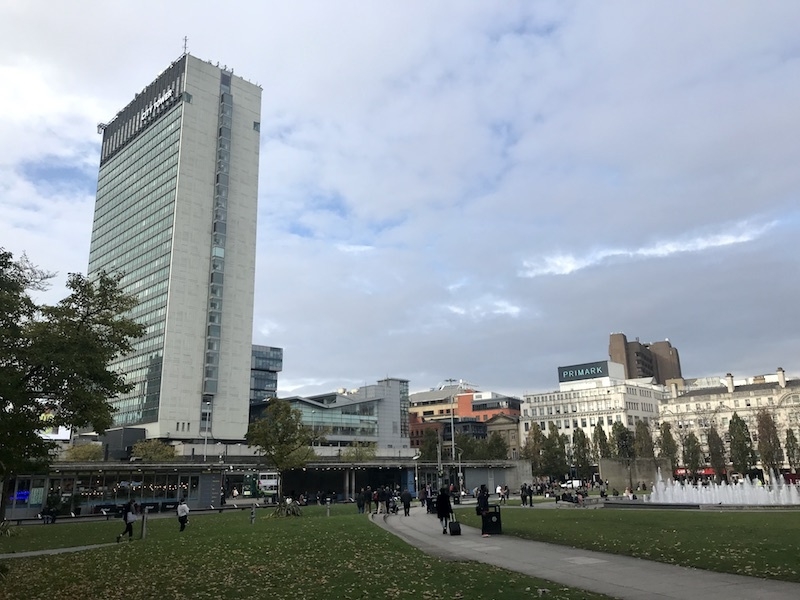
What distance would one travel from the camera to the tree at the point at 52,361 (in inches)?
951

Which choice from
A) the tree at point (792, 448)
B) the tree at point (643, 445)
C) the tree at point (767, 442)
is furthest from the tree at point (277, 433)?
the tree at point (792, 448)

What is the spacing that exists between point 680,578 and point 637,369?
637ft

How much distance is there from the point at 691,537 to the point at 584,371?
14202 cm

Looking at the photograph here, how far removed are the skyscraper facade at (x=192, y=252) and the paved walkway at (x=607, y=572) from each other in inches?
4172

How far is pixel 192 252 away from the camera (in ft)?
417

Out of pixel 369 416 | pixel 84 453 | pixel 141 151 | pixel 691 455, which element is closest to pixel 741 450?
pixel 691 455

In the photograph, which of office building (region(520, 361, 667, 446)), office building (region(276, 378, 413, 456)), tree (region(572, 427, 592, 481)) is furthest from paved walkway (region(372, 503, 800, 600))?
office building (region(520, 361, 667, 446))

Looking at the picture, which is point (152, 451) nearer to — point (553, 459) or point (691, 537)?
point (553, 459)

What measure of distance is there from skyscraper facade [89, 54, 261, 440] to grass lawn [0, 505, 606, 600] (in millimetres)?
95749

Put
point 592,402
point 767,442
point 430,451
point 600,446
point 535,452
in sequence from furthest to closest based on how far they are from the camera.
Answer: point 592,402 → point 430,451 → point 535,452 → point 600,446 → point 767,442

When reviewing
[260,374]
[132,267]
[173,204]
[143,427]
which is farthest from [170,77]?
[260,374]

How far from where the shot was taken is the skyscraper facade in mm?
122312

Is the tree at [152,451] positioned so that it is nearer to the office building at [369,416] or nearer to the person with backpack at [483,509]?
the office building at [369,416]

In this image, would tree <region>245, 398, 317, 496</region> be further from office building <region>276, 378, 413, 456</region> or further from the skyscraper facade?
office building <region>276, 378, 413, 456</region>
